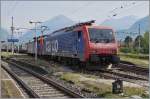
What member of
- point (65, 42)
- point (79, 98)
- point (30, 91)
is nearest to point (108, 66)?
point (65, 42)

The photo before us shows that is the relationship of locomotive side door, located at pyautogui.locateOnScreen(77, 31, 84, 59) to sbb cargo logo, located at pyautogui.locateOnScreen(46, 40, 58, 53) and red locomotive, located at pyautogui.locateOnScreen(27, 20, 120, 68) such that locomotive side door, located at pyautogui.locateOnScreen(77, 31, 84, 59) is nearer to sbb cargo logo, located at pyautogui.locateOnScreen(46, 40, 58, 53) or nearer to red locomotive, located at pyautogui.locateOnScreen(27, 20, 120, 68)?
red locomotive, located at pyautogui.locateOnScreen(27, 20, 120, 68)

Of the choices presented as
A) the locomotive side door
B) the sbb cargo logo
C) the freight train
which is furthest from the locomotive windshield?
the sbb cargo logo

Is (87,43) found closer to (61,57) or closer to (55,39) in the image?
(61,57)

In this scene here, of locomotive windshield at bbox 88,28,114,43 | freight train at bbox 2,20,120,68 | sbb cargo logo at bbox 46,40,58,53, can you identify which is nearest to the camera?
freight train at bbox 2,20,120,68

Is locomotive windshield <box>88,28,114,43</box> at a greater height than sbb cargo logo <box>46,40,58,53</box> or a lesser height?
greater

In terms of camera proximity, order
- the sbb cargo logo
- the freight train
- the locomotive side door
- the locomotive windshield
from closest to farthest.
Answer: the freight train
the locomotive windshield
the locomotive side door
the sbb cargo logo

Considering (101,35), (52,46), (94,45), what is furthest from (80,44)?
(52,46)

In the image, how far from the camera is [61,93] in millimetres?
15367

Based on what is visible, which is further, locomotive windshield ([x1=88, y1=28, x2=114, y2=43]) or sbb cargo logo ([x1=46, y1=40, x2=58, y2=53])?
sbb cargo logo ([x1=46, y1=40, x2=58, y2=53])

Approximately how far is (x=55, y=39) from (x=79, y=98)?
22105mm

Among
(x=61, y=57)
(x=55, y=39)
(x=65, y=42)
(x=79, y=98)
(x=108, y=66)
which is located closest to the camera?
(x=79, y=98)

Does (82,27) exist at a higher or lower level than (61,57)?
higher

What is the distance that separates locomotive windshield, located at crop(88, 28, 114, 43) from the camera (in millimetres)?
24688

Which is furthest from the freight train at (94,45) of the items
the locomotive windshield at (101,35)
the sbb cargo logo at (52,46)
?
the sbb cargo logo at (52,46)
